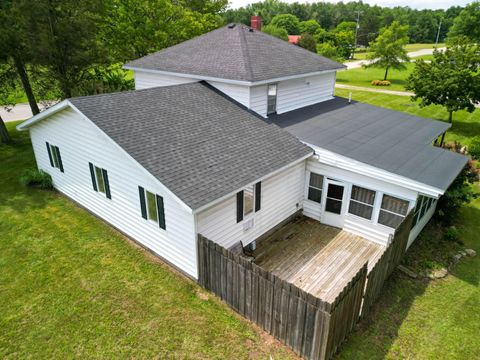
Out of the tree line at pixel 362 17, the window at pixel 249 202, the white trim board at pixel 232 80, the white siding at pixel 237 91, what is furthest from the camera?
the tree line at pixel 362 17

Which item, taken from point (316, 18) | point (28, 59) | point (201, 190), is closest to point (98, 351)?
point (201, 190)

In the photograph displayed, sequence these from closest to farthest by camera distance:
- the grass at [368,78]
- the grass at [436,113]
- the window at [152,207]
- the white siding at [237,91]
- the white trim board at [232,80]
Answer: the window at [152,207] < the white trim board at [232,80] < the white siding at [237,91] < the grass at [436,113] < the grass at [368,78]

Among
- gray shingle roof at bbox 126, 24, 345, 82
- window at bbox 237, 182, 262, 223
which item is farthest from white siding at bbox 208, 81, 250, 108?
window at bbox 237, 182, 262, 223

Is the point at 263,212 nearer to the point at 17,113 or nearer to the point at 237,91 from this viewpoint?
the point at 237,91

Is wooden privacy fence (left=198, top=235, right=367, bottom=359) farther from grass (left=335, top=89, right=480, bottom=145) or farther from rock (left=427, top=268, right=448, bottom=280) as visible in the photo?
grass (left=335, top=89, right=480, bottom=145)

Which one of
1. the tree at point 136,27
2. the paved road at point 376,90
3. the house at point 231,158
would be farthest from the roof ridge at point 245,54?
the paved road at point 376,90

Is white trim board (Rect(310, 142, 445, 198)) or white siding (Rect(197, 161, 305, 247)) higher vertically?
white trim board (Rect(310, 142, 445, 198))

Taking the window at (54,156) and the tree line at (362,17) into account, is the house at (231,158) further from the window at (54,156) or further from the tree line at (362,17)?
the tree line at (362,17)
